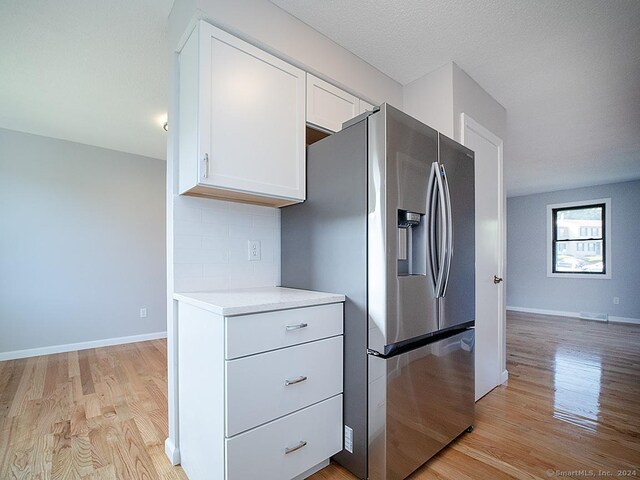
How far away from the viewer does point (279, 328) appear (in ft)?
4.17

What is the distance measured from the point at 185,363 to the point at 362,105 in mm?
1986

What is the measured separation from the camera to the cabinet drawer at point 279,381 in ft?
3.74

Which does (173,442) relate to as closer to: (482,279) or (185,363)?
(185,363)

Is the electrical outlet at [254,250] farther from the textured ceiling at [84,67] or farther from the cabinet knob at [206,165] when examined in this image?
the textured ceiling at [84,67]

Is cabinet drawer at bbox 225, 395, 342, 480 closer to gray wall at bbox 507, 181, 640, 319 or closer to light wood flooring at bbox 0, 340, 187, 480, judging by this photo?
light wood flooring at bbox 0, 340, 187, 480

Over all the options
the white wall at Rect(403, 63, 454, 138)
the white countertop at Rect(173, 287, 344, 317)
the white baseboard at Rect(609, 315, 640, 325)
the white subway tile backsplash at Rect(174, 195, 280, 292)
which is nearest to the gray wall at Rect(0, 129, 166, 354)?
the white subway tile backsplash at Rect(174, 195, 280, 292)

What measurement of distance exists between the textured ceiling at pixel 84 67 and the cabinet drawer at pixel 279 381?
2005mm

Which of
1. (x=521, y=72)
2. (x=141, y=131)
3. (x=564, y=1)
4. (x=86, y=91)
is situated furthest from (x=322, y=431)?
(x=141, y=131)

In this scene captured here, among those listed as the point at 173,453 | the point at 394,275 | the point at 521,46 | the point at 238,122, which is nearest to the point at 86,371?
the point at 173,453

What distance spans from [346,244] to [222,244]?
0.75m

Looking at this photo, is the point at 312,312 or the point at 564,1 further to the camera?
the point at 564,1

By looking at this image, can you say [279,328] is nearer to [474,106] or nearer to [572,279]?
[474,106]

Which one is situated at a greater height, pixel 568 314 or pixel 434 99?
pixel 434 99

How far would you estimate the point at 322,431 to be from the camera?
142cm
